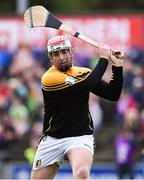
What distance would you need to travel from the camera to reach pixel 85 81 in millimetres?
8906

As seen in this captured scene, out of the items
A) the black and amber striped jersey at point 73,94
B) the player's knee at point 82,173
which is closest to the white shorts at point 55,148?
the black and amber striped jersey at point 73,94

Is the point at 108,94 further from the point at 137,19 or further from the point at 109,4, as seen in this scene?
the point at 109,4

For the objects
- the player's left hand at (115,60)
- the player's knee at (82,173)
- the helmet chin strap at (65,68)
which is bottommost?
the player's knee at (82,173)

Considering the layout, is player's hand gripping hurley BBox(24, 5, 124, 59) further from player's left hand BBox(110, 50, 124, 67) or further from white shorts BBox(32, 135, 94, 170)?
white shorts BBox(32, 135, 94, 170)

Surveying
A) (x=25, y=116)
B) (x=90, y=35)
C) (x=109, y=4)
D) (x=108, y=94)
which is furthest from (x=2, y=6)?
(x=108, y=94)

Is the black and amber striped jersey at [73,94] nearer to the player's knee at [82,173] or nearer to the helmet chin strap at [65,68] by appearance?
the helmet chin strap at [65,68]

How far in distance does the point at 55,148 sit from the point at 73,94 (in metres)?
0.63

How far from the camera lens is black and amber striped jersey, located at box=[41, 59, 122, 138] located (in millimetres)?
8898

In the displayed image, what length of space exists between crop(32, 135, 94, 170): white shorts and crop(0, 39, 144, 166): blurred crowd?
5.74 metres

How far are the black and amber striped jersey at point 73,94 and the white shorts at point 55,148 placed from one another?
0.20ft

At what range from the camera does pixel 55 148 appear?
353 inches

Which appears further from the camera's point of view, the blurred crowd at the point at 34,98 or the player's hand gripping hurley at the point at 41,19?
the blurred crowd at the point at 34,98

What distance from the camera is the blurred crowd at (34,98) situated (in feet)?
50.7

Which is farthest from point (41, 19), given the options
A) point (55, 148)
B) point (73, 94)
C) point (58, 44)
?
point (55, 148)
